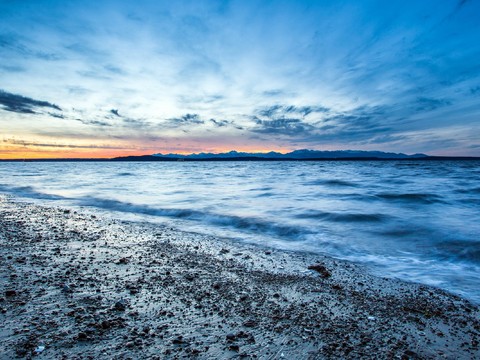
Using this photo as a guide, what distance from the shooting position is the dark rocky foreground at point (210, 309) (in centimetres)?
271

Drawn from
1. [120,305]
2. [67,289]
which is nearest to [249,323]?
[120,305]

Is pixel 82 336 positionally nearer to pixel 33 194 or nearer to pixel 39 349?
pixel 39 349

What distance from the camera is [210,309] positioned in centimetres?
344

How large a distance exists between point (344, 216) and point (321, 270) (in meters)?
6.84

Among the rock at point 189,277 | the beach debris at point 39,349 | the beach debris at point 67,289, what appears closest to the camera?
the beach debris at point 39,349

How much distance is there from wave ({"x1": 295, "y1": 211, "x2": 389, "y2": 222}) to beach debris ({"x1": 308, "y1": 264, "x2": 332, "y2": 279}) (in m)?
5.86

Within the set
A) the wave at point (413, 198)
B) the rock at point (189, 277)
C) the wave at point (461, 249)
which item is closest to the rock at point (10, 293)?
the rock at point (189, 277)

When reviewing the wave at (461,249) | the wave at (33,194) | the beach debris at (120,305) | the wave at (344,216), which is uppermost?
the beach debris at (120,305)

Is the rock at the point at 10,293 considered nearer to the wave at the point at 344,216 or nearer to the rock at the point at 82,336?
the rock at the point at 82,336

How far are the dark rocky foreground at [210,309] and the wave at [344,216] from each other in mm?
5376

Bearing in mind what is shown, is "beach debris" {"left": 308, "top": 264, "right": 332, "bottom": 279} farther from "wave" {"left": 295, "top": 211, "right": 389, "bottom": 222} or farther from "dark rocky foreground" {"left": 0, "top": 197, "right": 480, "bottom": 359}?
"wave" {"left": 295, "top": 211, "right": 389, "bottom": 222}

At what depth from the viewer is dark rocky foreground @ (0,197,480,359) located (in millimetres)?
2707

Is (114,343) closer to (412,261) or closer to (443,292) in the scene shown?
(443,292)

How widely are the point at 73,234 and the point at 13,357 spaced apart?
493 centimetres
